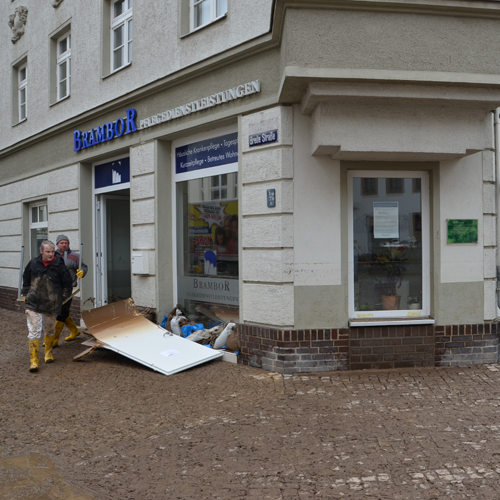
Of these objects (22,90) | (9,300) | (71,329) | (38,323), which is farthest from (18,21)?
(38,323)

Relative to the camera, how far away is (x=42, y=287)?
7977mm

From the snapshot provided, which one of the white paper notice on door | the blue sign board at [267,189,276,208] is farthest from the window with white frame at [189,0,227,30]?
the white paper notice on door

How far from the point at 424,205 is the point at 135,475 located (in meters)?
5.13

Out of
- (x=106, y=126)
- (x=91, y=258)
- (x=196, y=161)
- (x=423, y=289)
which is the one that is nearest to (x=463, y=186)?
(x=423, y=289)

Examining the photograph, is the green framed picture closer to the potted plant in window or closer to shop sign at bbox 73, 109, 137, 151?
the potted plant in window

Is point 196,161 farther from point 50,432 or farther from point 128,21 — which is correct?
point 50,432

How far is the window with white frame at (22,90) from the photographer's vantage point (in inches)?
611

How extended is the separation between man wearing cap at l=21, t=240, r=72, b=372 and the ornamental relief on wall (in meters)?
9.50

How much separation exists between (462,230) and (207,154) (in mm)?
3975

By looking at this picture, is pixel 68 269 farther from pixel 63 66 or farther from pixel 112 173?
pixel 63 66

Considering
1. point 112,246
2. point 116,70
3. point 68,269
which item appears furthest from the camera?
point 112,246

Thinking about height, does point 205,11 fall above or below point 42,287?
above

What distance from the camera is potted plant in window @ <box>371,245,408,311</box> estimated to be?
761 centimetres

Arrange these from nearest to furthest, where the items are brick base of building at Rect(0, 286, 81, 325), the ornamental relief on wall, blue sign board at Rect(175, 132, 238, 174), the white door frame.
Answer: blue sign board at Rect(175, 132, 238, 174)
the white door frame
brick base of building at Rect(0, 286, 81, 325)
the ornamental relief on wall
